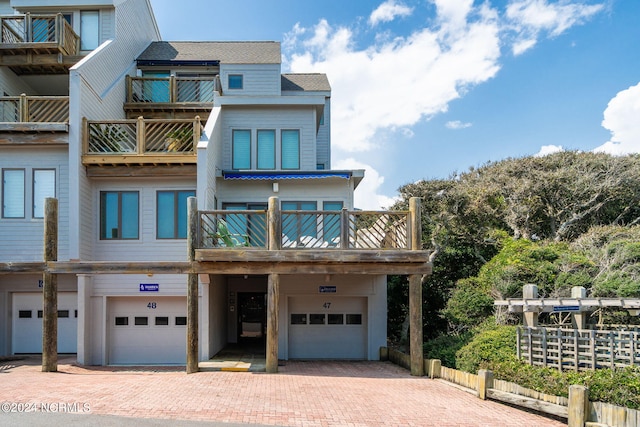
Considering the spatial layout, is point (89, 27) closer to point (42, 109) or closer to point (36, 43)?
point (36, 43)

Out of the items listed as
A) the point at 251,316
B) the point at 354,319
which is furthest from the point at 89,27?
the point at 354,319

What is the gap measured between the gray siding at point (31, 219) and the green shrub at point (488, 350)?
12.2m

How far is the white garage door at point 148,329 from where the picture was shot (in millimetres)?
15812

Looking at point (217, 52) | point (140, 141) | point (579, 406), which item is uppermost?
point (217, 52)

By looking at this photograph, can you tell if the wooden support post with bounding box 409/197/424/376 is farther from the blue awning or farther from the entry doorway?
the entry doorway

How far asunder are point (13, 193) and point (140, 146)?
4.33 meters

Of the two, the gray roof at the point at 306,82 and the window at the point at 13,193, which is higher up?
the gray roof at the point at 306,82

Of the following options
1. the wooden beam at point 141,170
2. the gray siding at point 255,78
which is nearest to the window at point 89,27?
the gray siding at point 255,78

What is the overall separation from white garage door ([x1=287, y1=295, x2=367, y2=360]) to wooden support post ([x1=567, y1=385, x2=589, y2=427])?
859 centimetres

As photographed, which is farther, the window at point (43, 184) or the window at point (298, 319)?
the window at point (298, 319)

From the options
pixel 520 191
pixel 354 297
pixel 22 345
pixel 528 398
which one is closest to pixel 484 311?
pixel 354 297

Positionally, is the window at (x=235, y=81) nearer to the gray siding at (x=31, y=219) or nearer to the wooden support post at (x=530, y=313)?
the gray siding at (x=31, y=219)

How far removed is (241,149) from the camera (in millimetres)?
18156

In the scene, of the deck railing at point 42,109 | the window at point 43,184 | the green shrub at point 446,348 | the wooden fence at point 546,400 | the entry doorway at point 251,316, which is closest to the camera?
the wooden fence at point 546,400
